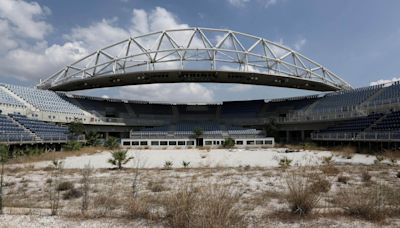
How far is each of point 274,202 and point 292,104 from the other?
59013mm

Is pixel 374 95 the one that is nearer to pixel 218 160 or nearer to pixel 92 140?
pixel 218 160

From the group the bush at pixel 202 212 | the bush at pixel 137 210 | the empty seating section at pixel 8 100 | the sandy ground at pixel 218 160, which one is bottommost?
the sandy ground at pixel 218 160

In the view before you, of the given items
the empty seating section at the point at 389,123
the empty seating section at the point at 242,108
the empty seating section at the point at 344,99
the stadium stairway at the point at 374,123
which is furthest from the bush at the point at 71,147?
the empty seating section at the point at 344,99

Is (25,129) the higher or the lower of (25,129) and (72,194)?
the higher

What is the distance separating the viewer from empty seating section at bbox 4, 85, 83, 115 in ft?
157

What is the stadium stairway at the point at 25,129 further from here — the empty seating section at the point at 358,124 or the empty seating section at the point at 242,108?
the empty seating section at the point at 242,108

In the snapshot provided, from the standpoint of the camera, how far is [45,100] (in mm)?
50781

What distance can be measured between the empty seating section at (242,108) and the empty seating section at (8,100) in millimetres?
41703

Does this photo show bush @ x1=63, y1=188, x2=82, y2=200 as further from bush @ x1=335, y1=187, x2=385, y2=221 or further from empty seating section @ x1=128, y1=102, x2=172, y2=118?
empty seating section @ x1=128, y1=102, x2=172, y2=118

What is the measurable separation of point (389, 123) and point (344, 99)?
2002 centimetres

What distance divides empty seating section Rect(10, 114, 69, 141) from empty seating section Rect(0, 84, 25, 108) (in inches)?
172

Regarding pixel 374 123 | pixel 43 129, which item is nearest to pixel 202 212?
pixel 374 123

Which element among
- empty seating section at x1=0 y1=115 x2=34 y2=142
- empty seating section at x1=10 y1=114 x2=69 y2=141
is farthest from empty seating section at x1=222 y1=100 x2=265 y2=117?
empty seating section at x1=0 y1=115 x2=34 y2=142

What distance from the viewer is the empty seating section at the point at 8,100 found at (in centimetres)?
4238
